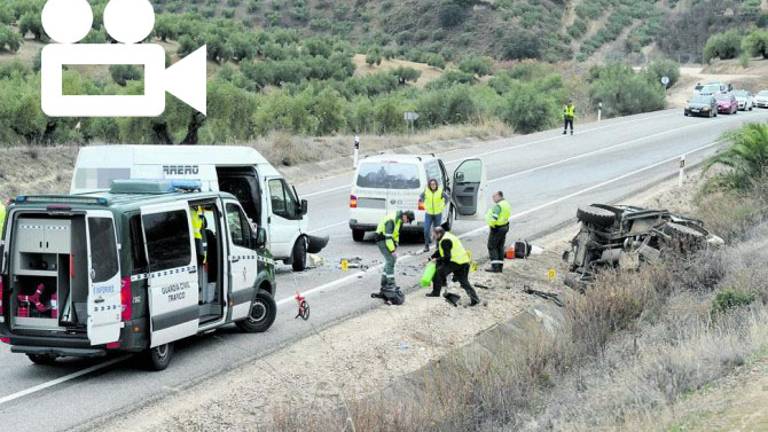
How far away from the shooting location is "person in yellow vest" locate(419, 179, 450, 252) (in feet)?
66.3

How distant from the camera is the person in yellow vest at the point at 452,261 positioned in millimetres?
15445

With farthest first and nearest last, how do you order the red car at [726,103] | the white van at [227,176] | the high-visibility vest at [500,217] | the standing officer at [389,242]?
the red car at [726,103]
the high-visibility vest at [500,217]
the white van at [227,176]
the standing officer at [389,242]

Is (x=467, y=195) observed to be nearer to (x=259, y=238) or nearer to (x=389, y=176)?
(x=389, y=176)

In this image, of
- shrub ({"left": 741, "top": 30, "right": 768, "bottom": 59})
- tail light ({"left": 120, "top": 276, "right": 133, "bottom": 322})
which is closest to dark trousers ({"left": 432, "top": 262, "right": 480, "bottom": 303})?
tail light ({"left": 120, "top": 276, "right": 133, "bottom": 322})

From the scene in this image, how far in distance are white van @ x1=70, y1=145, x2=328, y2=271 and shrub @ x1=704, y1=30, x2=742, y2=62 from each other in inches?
3091

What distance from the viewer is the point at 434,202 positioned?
20219 millimetres

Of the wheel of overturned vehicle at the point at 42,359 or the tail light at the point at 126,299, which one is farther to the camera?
the wheel of overturned vehicle at the point at 42,359

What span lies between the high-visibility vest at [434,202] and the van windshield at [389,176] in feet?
2.09

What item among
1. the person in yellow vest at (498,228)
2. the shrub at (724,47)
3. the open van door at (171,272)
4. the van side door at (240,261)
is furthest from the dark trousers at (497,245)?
the shrub at (724,47)

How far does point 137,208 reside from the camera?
11125mm

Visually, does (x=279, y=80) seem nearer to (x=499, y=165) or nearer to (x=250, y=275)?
(x=499, y=165)

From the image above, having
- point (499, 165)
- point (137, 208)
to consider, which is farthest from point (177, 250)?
point (499, 165)

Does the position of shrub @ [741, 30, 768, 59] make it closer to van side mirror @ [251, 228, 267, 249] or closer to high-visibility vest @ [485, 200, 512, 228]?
high-visibility vest @ [485, 200, 512, 228]

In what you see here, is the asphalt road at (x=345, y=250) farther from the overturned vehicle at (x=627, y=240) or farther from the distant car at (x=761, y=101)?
the distant car at (x=761, y=101)
